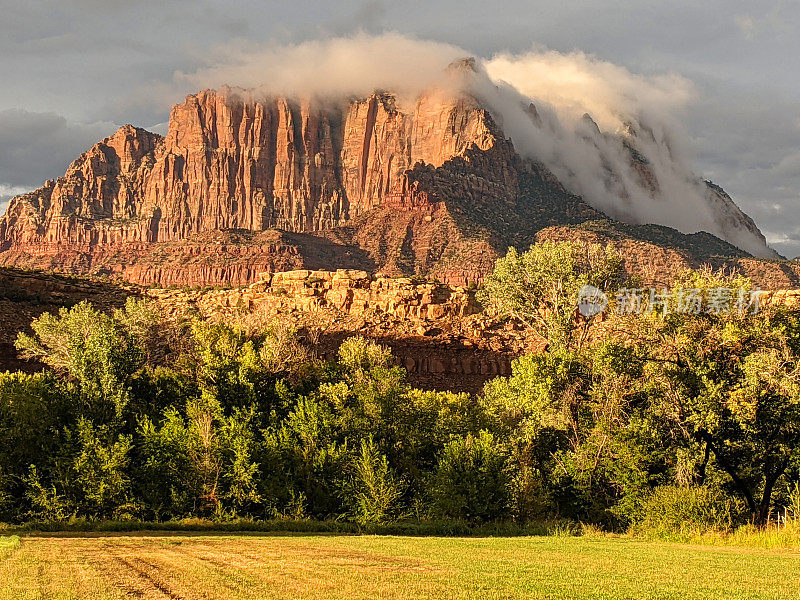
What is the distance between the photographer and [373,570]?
55.6ft

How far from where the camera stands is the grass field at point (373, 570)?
14664 millimetres

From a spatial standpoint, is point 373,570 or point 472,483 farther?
point 472,483

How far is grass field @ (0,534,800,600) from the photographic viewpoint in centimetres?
1466

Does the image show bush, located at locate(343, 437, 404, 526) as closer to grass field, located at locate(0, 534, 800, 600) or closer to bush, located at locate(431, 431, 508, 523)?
bush, located at locate(431, 431, 508, 523)

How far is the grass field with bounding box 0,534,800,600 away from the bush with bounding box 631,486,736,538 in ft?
17.1

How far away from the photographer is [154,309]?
2832 inches

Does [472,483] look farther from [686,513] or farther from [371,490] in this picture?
[686,513]

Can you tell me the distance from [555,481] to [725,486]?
6.88 meters

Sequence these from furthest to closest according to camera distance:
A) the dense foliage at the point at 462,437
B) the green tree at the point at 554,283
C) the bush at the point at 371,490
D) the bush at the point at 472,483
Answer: the green tree at the point at 554,283, the bush at the point at 371,490, the bush at the point at 472,483, the dense foliage at the point at 462,437

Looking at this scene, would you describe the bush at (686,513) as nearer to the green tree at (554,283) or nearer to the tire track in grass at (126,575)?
the green tree at (554,283)

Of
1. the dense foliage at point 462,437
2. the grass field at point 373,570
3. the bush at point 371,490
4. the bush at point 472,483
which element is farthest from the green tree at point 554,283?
the grass field at point 373,570

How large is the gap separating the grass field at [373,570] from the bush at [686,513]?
522cm

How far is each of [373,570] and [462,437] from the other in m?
18.5

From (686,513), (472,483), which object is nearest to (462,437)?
(472,483)
